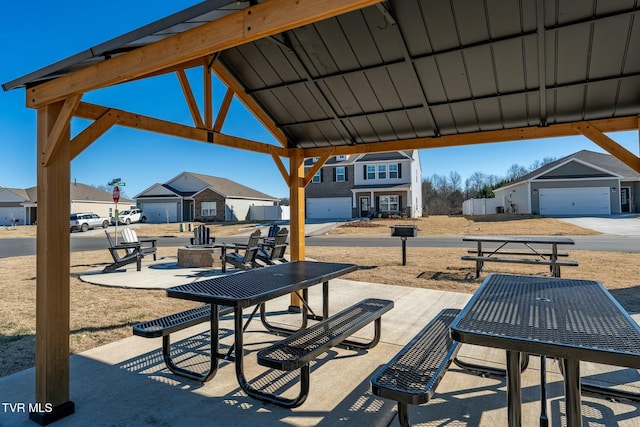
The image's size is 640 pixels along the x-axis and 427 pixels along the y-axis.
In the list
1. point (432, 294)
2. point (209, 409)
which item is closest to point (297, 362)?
point (209, 409)

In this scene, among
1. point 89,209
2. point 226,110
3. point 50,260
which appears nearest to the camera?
point 50,260

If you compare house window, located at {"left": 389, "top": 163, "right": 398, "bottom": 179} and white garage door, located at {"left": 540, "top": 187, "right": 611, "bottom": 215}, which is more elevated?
house window, located at {"left": 389, "top": 163, "right": 398, "bottom": 179}

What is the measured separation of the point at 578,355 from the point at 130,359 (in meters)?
4.14

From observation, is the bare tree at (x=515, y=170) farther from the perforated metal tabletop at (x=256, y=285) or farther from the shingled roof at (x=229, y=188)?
the perforated metal tabletop at (x=256, y=285)

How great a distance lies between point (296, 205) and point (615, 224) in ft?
81.5

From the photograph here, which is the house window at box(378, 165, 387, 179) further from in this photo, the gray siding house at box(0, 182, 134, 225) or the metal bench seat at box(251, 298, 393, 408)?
the gray siding house at box(0, 182, 134, 225)

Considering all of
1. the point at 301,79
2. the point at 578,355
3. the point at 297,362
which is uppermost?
the point at 301,79

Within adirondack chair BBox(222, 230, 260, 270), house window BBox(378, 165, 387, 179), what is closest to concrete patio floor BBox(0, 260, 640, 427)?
adirondack chair BBox(222, 230, 260, 270)

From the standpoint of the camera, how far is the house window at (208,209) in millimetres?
37781

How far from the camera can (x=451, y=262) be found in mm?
11367

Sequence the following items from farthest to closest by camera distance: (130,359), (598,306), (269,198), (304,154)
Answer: (269,198), (304,154), (130,359), (598,306)

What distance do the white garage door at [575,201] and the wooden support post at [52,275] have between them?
107ft

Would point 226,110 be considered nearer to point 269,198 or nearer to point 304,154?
point 304,154

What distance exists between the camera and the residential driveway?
63.9 feet
